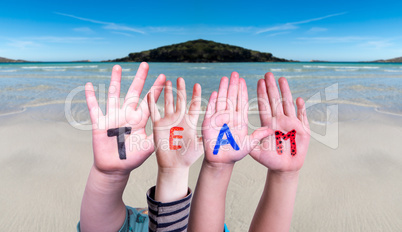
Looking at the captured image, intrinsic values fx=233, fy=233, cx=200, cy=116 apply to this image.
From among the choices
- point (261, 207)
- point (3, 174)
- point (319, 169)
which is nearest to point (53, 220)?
point (3, 174)

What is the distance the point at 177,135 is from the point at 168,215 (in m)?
0.41

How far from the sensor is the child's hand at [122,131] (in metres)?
1.29

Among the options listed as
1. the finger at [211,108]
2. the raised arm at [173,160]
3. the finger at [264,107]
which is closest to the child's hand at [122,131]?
the raised arm at [173,160]

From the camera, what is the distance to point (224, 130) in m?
1.32

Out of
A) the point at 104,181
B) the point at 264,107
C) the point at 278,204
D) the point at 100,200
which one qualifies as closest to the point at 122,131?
the point at 104,181

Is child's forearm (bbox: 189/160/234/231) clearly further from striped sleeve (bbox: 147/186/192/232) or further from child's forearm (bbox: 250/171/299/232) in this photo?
child's forearm (bbox: 250/171/299/232)

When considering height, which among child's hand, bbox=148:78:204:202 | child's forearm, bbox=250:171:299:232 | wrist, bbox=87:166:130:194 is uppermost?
child's hand, bbox=148:78:204:202

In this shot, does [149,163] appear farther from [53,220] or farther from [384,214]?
[384,214]

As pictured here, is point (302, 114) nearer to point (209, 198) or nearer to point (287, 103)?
point (287, 103)

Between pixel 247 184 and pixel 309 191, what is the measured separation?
0.69 m

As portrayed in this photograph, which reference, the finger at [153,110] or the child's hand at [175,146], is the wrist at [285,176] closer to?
the child's hand at [175,146]

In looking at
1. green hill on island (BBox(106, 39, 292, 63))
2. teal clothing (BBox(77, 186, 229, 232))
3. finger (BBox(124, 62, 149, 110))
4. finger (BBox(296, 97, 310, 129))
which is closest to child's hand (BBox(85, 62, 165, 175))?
finger (BBox(124, 62, 149, 110))

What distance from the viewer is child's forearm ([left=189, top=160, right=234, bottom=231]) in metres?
1.25

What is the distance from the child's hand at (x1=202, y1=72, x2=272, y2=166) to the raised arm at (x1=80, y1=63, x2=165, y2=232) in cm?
33
